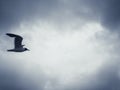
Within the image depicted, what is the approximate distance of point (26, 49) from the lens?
128 m

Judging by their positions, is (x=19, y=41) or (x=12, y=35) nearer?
(x=12, y=35)

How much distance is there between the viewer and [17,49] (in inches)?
4919

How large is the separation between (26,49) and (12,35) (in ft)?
41.8

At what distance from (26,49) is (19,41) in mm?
6409

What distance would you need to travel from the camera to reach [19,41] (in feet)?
422

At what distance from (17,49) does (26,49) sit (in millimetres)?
5681

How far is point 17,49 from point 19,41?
605 centimetres

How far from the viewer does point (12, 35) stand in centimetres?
12075
